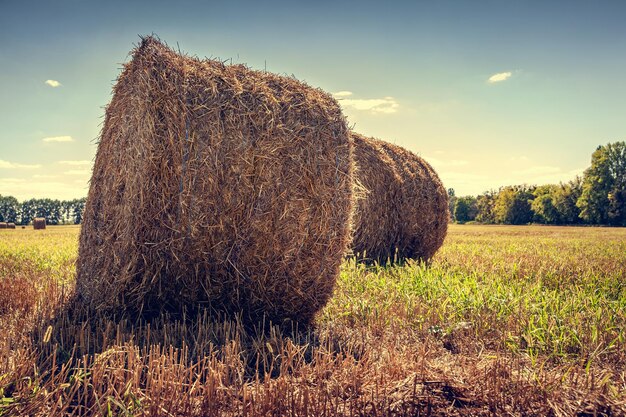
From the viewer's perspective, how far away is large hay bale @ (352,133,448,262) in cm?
956

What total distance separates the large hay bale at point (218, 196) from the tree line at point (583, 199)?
56.3m

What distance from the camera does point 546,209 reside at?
63.8 m

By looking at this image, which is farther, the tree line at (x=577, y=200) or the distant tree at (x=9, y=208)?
the distant tree at (x=9, y=208)

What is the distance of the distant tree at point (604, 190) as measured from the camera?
179 feet

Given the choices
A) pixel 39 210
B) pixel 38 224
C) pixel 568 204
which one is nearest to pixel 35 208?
pixel 39 210

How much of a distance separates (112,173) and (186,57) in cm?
153

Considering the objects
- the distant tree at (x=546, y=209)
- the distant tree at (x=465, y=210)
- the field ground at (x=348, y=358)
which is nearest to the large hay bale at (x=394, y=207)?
the field ground at (x=348, y=358)

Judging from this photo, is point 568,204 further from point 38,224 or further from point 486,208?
point 38,224

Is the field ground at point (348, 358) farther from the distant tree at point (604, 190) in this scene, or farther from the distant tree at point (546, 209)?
the distant tree at point (546, 209)

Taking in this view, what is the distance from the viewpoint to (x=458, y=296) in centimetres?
580

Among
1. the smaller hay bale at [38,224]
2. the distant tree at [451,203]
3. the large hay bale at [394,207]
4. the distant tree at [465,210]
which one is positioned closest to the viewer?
the large hay bale at [394,207]

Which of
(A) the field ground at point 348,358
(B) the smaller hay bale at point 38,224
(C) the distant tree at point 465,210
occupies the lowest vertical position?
(A) the field ground at point 348,358

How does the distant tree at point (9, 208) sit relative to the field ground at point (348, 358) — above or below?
above

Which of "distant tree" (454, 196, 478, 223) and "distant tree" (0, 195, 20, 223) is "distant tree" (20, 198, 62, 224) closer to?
"distant tree" (0, 195, 20, 223)
